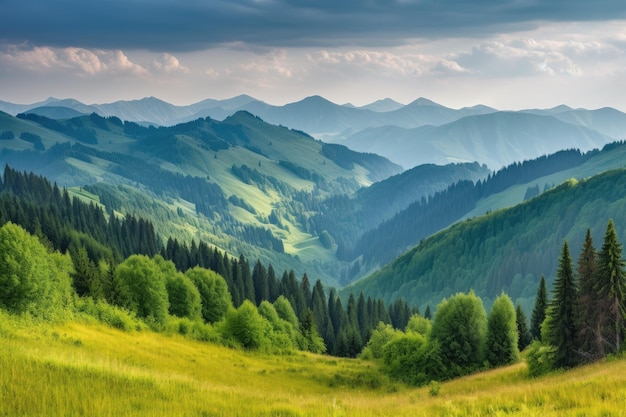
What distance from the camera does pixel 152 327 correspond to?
66.7 metres

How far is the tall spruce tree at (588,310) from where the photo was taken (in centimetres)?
4444

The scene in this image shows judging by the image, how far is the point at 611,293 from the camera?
44.2 metres

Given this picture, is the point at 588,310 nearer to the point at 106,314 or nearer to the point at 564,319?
the point at 564,319

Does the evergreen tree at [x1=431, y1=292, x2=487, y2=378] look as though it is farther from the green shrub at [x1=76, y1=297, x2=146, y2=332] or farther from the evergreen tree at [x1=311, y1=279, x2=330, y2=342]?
the evergreen tree at [x1=311, y1=279, x2=330, y2=342]

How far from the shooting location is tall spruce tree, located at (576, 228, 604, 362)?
4444 centimetres

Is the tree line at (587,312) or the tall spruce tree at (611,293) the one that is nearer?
the tall spruce tree at (611,293)

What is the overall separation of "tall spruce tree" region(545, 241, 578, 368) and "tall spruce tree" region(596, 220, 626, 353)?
2595 millimetres

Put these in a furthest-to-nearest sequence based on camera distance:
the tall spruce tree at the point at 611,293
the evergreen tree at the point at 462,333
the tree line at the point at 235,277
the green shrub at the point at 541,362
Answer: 1. the tree line at the point at 235,277
2. the evergreen tree at the point at 462,333
3. the green shrub at the point at 541,362
4. the tall spruce tree at the point at 611,293

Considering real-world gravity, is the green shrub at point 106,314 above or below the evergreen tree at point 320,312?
above

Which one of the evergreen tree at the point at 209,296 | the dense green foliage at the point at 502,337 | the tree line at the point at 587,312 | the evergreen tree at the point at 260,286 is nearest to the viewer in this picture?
the tree line at the point at 587,312

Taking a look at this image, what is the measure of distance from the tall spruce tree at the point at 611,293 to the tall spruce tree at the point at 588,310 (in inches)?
25.0

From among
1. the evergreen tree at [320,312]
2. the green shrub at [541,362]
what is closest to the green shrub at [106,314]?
the green shrub at [541,362]

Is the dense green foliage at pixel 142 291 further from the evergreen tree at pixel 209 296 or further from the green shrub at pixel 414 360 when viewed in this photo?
the green shrub at pixel 414 360

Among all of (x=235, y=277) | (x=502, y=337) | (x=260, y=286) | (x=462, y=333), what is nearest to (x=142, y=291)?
(x=462, y=333)
